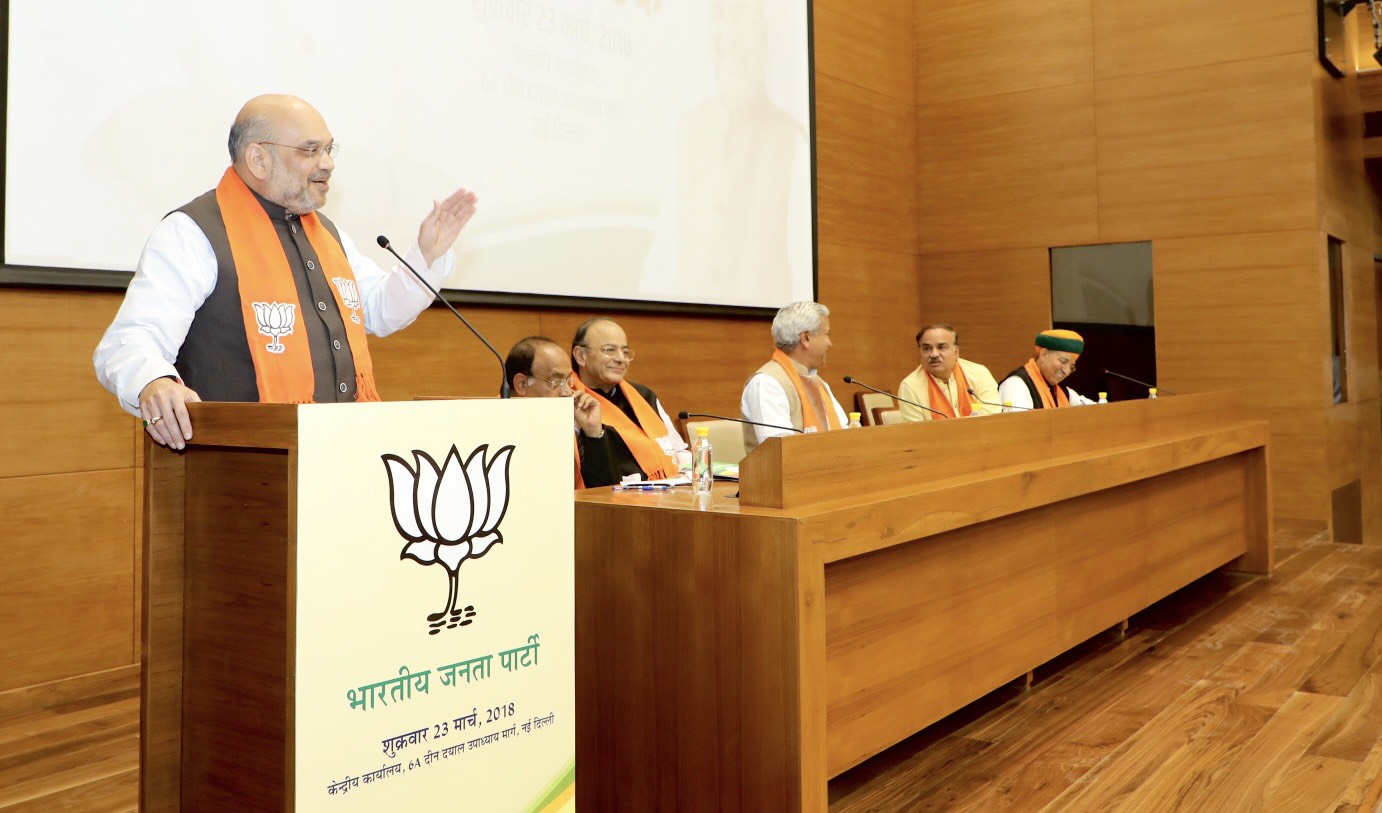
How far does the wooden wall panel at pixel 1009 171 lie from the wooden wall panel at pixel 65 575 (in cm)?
555

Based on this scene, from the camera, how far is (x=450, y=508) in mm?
1643

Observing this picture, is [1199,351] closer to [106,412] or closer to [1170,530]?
[1170,530]

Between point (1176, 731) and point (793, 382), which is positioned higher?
point (793, 382)

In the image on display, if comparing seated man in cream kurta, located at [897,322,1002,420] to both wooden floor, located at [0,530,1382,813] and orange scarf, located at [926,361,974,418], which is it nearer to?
orange scarf, located at [926,361,974,418]

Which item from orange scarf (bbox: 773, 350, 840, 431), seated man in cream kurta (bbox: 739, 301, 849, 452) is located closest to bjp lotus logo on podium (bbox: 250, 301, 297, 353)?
seated man in cream kurta (bbox: 739, 301, 849, 452)

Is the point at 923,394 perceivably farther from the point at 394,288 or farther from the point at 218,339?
the point at 218,339

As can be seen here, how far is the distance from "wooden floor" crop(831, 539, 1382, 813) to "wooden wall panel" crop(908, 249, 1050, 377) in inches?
131

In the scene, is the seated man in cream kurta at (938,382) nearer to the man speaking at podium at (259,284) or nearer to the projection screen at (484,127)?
the projection screen at (484,127)

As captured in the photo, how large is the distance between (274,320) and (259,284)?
7 cm

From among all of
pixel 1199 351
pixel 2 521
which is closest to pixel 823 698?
pixel 2 521

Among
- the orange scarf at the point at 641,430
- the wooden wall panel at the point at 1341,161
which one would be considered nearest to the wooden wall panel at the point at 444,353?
the orange scarf at the point at 641,430

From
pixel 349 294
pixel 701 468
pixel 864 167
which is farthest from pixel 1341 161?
pixel 349 294

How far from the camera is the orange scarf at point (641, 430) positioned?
11.5 ft

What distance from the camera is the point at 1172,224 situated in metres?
6.81
